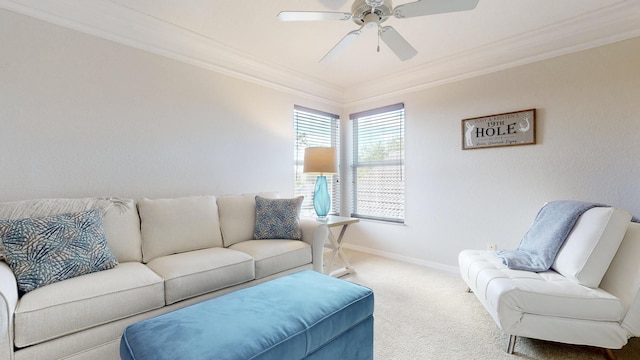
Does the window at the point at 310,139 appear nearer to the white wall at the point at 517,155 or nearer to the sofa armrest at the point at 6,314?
the white wall at the point at 517,155

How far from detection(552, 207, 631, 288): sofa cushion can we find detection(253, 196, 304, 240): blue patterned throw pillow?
6.62 feet

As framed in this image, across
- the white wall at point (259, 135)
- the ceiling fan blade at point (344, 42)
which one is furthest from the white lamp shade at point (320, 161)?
the ceiling fan blade at point (344, 42)

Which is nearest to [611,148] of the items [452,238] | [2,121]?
[452,238]

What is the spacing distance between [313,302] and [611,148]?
2793mm

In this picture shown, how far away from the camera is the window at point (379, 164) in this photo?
3719mm

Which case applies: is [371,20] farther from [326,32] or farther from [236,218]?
[236,218]

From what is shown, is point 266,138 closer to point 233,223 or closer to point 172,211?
point 233,223

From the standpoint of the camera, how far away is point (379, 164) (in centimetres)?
393

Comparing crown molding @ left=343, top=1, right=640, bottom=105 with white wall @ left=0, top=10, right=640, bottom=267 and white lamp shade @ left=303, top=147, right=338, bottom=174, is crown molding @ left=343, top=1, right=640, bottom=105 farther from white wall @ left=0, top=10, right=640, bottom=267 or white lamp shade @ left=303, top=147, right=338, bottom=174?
white lamp shade @ left=303, top=147, right=338, bottom=174

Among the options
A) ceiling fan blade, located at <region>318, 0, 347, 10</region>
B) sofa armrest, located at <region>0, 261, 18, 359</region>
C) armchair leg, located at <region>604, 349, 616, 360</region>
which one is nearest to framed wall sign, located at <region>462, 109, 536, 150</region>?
armchair leg, located at <region>604, 349, 616, 360</region>

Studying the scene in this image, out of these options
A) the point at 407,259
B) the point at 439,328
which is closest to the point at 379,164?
the point at 407,259

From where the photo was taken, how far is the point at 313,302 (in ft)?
4.58

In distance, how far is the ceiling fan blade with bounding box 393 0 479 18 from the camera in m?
1.52

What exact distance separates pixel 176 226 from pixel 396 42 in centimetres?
219
